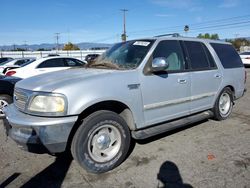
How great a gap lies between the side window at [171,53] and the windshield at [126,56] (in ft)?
0.68

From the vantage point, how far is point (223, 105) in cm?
611

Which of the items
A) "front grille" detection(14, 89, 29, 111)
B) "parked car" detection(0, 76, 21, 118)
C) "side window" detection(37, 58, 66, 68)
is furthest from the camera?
"side window" detection(37, 58, 66, 68)

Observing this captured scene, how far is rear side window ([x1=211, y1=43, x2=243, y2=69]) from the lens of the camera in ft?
19.0

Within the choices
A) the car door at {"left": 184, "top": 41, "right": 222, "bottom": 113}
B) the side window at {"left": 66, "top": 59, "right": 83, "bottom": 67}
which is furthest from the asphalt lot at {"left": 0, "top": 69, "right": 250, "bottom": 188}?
the side window at {"left": 66, "top": 59, "right": 83, "bottom": 67}

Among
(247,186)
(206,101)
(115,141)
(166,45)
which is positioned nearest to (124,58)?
(166,45)

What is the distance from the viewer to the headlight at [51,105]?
330 cm

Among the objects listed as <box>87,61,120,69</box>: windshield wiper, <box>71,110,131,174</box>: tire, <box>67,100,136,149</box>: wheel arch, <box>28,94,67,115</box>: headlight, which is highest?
<box>87,61,120,69</box>: windshield wiper

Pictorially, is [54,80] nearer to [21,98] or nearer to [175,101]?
[21,98]

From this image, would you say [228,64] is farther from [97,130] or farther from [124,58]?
[97,130]

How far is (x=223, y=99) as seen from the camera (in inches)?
239

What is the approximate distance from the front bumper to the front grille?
0.24m

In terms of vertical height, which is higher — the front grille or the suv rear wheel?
the front grille

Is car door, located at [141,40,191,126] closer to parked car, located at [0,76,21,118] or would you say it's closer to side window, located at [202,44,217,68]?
side window, located at [202,44,217,68]

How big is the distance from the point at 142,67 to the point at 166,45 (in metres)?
0.87
